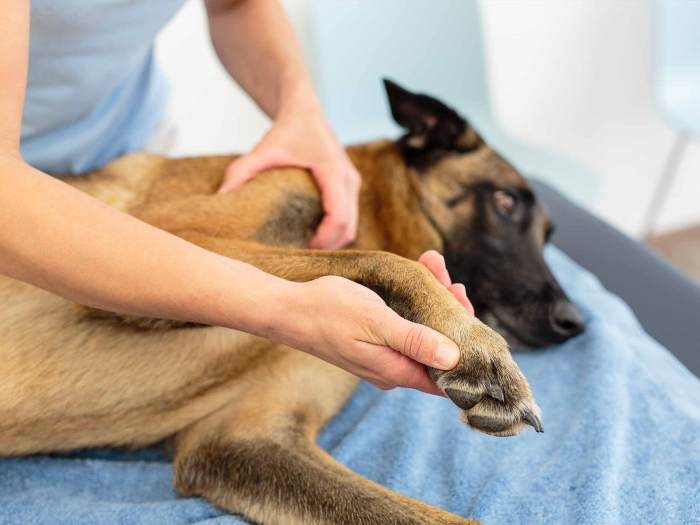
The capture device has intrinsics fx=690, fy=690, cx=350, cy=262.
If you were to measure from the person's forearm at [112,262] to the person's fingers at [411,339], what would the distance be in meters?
0.14

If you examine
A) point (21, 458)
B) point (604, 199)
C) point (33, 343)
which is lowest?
point (604, 199)

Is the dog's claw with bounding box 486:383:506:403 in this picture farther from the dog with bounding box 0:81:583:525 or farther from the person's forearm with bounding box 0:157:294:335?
the person's forearm with bounding box 0:157:294:335

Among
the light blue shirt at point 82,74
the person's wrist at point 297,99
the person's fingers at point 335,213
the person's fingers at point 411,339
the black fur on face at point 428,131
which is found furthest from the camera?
the black fur on face at point 428,131

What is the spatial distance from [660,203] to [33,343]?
315cm

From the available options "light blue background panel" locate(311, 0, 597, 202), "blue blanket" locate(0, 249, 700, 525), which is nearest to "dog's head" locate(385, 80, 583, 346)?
"blue blanket" locate(0, 249, 700, 525)

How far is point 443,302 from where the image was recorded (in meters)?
1.01

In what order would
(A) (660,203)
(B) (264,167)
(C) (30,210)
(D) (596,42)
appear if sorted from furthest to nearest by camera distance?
(A) (660,203) < (D) (596,42) < (B) (264,167) < (C) (30,210)

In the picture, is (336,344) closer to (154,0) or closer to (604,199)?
(154,0)

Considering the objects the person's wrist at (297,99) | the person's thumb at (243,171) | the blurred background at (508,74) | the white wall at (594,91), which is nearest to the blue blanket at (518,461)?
the person's thumb at (243,171)

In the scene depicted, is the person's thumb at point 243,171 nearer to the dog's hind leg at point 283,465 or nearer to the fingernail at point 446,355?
the dog's hind leg at point 283,465

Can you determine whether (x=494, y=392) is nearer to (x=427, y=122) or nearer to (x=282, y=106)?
(x=282, y=106)

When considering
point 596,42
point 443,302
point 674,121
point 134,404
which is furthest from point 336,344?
point 596,42

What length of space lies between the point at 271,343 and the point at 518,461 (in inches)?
21.5

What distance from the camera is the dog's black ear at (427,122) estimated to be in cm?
185
